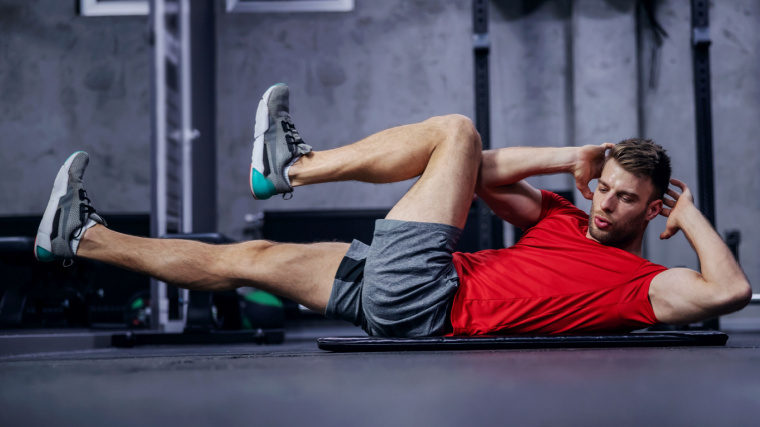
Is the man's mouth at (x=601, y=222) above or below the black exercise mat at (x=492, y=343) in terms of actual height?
above

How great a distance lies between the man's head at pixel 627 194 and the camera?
5.58 feet

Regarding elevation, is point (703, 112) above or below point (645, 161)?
above

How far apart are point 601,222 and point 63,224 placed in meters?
1.51

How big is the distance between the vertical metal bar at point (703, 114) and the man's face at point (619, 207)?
2.08 metres

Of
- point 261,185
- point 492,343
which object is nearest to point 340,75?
point 261,185

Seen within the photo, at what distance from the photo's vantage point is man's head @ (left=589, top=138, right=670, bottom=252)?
1.70 m

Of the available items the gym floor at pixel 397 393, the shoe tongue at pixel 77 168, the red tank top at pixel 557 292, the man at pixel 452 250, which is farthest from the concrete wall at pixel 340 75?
the gym floor at pixel 397 393

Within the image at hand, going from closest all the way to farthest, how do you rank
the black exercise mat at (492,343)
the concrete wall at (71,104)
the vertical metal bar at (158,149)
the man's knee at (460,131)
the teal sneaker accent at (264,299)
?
the black exercise mat at (492,343) < the man's knee at (460,131) < the vertical metal bar at (158,149) < the teal sneaker accent at (264,299) < the concrete wall at (71,104)

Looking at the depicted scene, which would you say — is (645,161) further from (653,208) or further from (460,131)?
(460,131)

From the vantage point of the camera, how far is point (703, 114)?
3.55m

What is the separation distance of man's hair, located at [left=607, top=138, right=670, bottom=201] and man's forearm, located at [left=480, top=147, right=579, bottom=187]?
123 millimetres

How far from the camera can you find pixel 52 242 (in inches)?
69.2

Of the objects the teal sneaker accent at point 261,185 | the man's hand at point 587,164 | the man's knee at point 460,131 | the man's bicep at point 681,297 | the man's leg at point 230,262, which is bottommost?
the man's bicep at point 681,297

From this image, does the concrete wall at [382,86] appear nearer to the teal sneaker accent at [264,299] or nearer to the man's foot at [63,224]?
the teal sneaker accent at [264,299]
